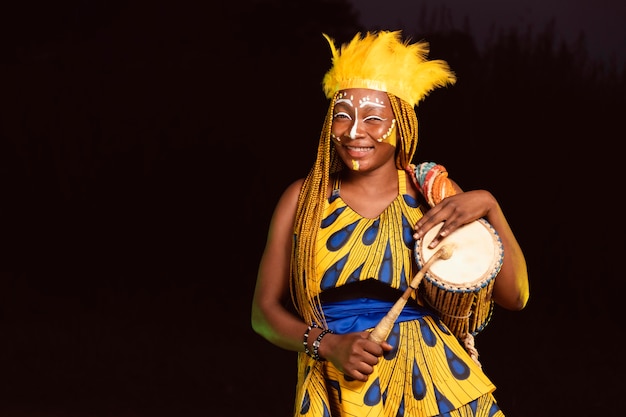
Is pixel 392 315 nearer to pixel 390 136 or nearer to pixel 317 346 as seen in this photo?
pixel 317 346

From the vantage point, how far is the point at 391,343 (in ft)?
7.55

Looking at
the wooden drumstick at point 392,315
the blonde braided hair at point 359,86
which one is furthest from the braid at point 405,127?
the wooden drumstick at point 392,315

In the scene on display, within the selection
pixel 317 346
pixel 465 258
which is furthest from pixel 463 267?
pixel 317 346

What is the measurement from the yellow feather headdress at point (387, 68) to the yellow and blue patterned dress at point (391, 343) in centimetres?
27

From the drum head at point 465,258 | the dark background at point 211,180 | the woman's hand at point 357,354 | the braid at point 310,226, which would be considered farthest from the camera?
the dark background at point 211,180

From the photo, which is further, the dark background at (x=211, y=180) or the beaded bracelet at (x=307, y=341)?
the dark background at (x=211, y=180)

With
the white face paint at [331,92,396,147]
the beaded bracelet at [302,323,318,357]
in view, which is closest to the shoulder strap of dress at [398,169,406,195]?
the white face paint at [331,92,396,147]

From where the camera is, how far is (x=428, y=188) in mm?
2395

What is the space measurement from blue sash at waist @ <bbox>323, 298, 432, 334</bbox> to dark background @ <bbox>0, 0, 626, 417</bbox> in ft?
8.55

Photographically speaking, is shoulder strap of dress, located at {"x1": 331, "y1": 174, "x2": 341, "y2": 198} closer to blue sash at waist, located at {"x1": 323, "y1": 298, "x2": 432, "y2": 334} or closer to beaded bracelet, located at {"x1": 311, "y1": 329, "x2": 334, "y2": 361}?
blue sash at waist, located at {"x1": 323, "y1": 298, "x2": 432, "y2": 334}

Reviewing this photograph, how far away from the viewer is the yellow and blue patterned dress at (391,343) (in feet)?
7.45

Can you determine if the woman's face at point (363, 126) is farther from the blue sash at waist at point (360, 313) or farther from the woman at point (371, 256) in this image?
the blue sash at waist at point (360, 313)

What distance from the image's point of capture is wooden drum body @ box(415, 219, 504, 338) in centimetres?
225

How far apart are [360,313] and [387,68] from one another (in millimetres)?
553
